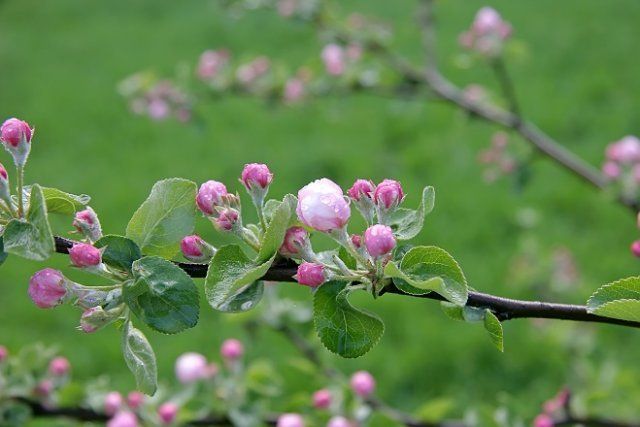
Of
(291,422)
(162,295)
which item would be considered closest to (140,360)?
(162,295)

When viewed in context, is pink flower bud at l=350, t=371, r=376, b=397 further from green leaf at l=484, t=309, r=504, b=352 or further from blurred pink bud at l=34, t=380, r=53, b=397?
green leaf at l=484, t=309, r=504, b=352

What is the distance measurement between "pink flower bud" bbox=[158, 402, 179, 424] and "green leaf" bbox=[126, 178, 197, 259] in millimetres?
612

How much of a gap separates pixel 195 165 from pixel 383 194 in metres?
3.58

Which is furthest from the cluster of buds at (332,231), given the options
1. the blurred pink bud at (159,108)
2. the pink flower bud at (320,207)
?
the blurred pink bud at (159,108)

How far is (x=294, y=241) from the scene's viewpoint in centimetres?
61

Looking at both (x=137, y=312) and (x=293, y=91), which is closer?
(x=137, y=312)

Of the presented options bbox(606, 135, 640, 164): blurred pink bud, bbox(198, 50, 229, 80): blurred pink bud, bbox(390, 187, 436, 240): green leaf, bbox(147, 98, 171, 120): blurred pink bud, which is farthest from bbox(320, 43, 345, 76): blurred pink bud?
bbox(390, 187, 436, 240): green leaf

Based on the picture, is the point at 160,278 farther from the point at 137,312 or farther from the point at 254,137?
the point at 254,137

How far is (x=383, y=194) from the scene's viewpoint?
2.10 feet

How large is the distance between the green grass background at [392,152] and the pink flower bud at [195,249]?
0.67 m

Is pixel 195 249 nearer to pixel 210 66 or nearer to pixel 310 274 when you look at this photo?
pixel 310 274

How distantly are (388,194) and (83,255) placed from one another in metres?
0.24

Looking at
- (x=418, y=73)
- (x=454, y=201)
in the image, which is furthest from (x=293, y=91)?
(x=454, y=201)

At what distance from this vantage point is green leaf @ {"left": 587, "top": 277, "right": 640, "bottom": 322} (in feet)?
1.86
